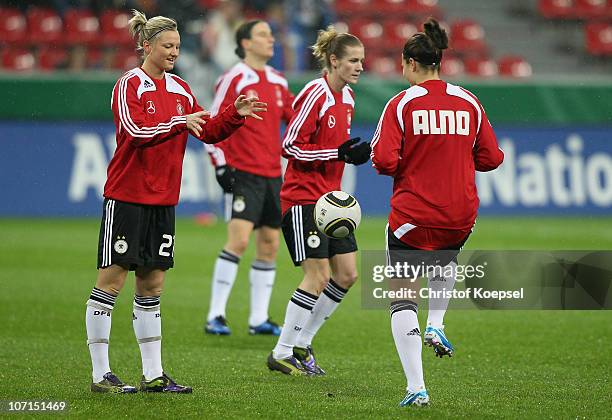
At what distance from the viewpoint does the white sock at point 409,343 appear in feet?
20.5

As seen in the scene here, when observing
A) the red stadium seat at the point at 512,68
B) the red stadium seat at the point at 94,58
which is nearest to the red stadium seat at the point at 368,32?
the red stadium seat at the point at 512,68

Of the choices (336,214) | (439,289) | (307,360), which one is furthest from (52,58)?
(439,289)

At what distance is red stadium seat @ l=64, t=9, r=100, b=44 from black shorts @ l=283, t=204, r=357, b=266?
569 inches

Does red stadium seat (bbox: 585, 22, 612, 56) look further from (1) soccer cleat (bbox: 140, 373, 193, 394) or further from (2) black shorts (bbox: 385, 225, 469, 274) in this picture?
(1) soccer cleat (bbox: 140, 373, 193, 394)

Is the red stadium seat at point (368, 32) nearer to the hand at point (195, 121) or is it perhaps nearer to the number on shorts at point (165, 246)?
the number on shorts at point (165, 246)

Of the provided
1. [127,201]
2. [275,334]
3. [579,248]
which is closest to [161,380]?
[127,201]

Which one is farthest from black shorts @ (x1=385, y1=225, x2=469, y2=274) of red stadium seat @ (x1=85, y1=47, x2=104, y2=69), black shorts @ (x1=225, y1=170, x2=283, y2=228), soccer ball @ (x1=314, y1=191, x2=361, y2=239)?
red stadium seat @ (x1=85, y1=47, x2=104, y2=69)

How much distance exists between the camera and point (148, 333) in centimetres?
675

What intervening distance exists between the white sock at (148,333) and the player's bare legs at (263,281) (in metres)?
2.88

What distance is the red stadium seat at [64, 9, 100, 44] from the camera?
69.4 ft

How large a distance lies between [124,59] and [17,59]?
2.10 m

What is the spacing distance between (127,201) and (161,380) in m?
1.13

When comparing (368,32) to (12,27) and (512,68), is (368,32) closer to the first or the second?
(512,68)

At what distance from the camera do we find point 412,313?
6332mm
